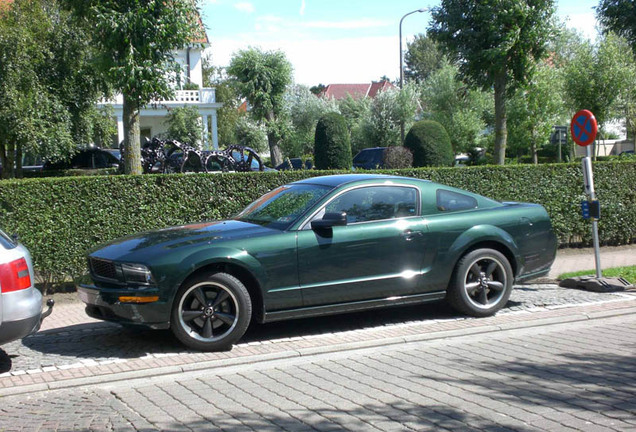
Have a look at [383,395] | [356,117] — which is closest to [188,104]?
[356,117]

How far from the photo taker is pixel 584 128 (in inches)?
383

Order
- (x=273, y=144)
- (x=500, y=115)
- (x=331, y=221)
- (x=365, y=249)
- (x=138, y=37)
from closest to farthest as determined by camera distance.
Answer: (x=331, y=221) → (x=365, y=249) → (x=138, y=37) → (x=500, y=115) → (x=273, y=144)

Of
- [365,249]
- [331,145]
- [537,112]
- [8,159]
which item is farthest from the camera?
[537,112]

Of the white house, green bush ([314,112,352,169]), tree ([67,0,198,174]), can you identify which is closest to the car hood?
tree ([67,0,198,174])

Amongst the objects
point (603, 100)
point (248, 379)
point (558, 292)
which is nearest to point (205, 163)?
point (558, 292)

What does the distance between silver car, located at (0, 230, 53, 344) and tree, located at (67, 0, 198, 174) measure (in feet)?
22.6

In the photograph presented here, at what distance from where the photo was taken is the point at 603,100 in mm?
35406

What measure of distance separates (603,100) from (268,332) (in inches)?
1304

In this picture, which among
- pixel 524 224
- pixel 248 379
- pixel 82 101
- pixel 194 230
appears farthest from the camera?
pixel 82 101

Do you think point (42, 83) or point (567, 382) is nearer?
point (567, 382)

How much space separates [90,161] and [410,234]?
64.5ft

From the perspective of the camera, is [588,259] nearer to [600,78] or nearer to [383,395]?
[383,395]

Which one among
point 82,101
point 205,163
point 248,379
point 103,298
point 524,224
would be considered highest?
point 82,101

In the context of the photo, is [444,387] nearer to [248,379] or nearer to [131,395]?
[248,379]
